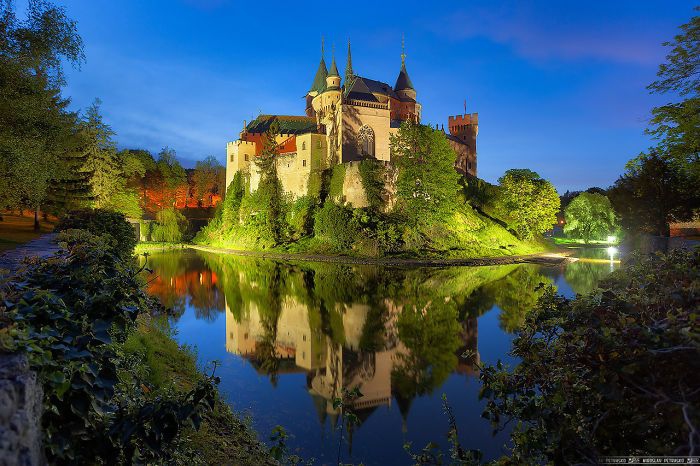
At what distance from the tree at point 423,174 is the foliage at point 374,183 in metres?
2.88

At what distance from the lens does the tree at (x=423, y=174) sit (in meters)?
33.1

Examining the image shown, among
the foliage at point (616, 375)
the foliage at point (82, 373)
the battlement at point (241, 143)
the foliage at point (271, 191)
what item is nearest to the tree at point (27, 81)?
the foliage at point (82, 373)

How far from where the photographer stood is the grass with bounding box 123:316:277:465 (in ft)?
18.9

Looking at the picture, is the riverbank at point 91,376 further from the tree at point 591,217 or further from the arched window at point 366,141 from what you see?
the tree at point 591,217

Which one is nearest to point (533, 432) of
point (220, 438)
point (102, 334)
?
point (102, 334)

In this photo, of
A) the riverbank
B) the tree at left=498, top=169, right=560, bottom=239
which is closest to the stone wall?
the riverbank

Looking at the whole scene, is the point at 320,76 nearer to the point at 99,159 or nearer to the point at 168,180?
the point at 168,180

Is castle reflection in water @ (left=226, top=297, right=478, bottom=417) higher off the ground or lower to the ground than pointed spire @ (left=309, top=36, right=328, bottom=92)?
lower

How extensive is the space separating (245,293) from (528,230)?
112ft

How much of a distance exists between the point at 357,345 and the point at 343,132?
32.5m

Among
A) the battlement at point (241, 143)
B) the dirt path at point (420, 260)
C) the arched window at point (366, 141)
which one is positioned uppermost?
the battlement at point (241, 143)

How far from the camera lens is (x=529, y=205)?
42562mm

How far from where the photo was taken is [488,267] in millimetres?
29469

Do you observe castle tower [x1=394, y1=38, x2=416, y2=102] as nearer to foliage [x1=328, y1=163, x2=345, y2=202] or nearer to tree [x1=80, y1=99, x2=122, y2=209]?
foliage [x1=328, y1=163, x2=345, y2=202]
